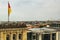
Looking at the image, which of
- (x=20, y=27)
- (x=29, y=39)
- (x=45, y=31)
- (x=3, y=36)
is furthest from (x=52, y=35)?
(x=3, y=36)

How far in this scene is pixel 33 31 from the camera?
15.3 meters

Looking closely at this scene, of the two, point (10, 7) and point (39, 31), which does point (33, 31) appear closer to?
point (39, 31)

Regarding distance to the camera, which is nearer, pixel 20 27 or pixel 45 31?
pixel 20 27

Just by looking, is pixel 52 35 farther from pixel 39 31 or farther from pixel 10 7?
pixel 10 7

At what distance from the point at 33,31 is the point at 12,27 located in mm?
4451

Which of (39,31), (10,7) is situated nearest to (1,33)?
(10,7)

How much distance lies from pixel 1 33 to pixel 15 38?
1.01 meters

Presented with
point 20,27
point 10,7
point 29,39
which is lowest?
point 29,39

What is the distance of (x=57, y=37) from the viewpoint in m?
14.8

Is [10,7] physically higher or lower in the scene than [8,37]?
higher

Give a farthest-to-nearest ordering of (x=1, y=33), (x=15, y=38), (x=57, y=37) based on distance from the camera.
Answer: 1. (x=57, y=37)
2. (x=15, y=38)
3. (x=1, y=33)

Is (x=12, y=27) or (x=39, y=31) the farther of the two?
(x=39, y=31)

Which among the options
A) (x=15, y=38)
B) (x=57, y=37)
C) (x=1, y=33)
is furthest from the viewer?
(x=57, y=37)

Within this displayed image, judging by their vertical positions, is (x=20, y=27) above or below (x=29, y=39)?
above
